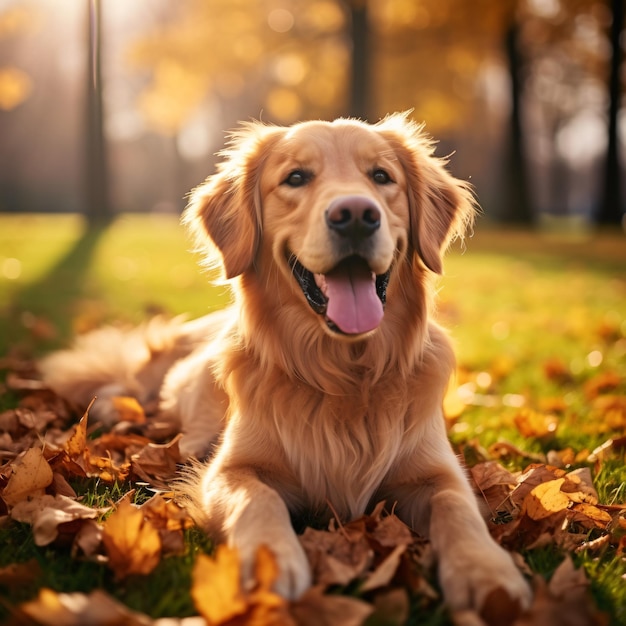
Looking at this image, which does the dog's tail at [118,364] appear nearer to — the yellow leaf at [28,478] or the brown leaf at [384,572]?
the yellow leaf at [28,478]

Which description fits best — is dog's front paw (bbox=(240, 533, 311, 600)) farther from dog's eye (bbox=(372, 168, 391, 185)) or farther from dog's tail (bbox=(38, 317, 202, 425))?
dog's tail (bbox=(38, 317, 202, 425))

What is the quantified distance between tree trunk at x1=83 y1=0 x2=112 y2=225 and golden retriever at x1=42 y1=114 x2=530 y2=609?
44.1 ft

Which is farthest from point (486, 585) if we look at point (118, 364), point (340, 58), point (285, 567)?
point (340, 58)

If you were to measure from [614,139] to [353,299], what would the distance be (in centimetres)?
1970

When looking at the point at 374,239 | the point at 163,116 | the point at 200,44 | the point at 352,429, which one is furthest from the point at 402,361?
the point at 163,116

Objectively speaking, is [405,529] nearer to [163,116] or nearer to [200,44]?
[200,44]

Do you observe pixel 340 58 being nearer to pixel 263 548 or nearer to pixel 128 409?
pixel 128 409

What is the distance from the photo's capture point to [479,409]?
14.0ft

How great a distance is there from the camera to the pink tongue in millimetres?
2691

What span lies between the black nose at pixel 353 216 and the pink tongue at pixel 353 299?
171mm

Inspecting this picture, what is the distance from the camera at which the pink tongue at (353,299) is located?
2.69m

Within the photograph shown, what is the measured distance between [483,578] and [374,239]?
1220 millimetres

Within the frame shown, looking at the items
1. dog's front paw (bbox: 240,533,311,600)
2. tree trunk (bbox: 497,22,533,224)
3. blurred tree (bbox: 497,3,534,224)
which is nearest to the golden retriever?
dog's front paw (bbox: 240,533,311,600)

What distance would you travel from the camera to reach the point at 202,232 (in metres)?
3.28
